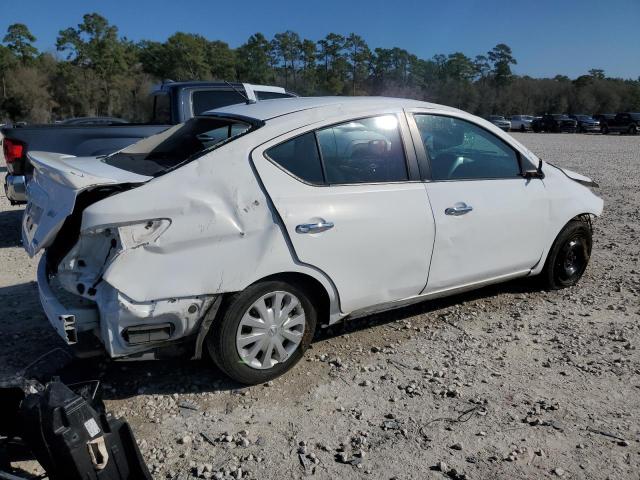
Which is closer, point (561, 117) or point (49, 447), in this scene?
point (49, 447)

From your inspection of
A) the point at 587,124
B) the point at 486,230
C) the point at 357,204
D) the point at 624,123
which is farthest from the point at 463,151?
the point at 587,124

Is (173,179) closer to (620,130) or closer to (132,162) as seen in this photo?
(132,162)

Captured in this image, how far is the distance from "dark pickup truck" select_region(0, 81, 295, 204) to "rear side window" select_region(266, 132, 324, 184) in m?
2.25

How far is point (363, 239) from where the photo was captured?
11.5 ft

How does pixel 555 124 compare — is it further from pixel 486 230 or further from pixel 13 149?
pixel 13 149

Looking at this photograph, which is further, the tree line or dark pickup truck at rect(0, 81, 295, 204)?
the tree line

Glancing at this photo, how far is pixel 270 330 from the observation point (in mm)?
3311

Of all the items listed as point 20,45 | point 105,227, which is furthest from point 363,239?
point 20,45

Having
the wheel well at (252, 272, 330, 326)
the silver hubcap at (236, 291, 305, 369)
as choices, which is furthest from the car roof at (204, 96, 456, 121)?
the silver hubcap at (236, 291, 305, 369)

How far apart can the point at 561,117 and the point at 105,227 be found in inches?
1961

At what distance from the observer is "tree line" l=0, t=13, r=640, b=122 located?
→ 201 feet

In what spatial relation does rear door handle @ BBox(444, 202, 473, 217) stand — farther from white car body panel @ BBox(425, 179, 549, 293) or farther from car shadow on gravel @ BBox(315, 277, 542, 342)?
car shadow on gravel @ BBox(315, 277, 542, 342)

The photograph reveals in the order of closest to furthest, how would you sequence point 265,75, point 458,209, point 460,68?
point 458,209
point 265,75
point 460,68

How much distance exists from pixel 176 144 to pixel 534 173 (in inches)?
114
